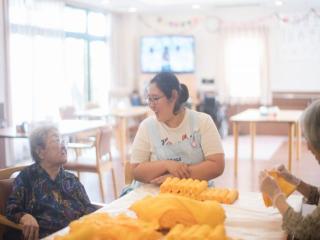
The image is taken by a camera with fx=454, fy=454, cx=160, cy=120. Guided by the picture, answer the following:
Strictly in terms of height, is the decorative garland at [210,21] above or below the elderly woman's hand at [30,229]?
above

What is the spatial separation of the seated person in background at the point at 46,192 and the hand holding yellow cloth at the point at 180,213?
69 cm

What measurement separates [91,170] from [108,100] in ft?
14.6

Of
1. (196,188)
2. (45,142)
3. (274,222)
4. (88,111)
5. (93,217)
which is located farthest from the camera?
(88,111)

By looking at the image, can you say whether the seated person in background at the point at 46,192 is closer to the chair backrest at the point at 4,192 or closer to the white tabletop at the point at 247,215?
the chair backrest at the point at 4,192

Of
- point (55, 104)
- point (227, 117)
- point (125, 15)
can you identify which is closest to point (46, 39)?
point (55, 104)

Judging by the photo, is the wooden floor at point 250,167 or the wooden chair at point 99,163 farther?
the wooden floor at point 250,167

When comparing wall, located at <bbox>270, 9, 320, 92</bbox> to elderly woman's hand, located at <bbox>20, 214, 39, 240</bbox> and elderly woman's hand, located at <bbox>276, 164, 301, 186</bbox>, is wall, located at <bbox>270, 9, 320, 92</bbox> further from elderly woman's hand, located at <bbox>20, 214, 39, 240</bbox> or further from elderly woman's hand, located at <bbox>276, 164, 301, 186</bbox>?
elderly woman's hand, located at <bbox>20, 214, 39, 240</bbox>

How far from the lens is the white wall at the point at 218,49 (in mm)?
8539

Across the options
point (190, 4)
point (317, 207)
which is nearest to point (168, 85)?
point (317, 207)

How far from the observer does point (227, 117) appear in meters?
9.08

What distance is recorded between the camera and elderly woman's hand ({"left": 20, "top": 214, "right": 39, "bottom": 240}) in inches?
77.9

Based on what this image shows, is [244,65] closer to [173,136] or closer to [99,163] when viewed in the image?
[99,163]

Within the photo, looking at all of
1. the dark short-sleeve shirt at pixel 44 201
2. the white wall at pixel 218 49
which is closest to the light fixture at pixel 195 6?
the white wall at pixel 218 49

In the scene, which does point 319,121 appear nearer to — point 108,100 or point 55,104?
point 55,104
